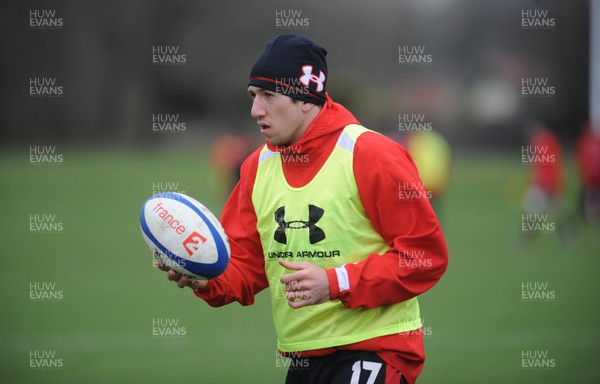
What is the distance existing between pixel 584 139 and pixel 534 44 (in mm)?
33546

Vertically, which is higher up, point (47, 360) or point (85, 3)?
point (85, 3)

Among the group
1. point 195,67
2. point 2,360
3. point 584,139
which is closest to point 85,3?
point 195,67

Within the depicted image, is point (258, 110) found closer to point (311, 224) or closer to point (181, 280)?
point (311, 224)

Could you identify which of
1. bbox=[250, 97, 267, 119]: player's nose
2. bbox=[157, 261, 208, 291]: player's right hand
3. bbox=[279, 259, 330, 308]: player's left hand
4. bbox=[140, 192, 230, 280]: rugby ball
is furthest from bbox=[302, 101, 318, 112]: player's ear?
bbox=[157, 261, 208, 291]: player's right hand

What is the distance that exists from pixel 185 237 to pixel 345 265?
2.75 ft

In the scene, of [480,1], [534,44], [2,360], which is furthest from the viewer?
[480,1]

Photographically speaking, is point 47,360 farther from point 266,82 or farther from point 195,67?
point 195,67

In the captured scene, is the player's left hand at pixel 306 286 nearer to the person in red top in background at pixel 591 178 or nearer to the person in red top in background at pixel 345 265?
the person in red top in background at pixel 345 265

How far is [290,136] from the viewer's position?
4348mm

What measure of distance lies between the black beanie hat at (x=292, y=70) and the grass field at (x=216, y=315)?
14.8 ft

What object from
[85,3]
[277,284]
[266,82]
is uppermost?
[85,3]

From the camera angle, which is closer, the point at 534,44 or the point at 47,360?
the point at 47,360

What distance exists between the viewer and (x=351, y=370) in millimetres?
4102

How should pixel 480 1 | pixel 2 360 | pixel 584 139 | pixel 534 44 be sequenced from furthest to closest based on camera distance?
pixel 480 1, pixel 534 44, pixel 584 139, pixel 2 360
